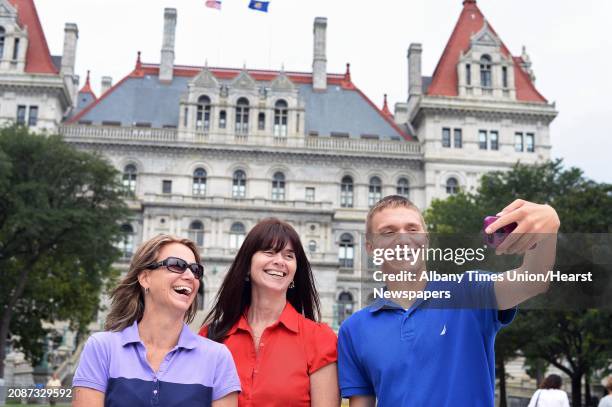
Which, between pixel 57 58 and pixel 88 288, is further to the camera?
pixel 57 58

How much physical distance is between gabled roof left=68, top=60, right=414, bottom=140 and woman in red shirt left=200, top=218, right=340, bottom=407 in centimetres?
4425

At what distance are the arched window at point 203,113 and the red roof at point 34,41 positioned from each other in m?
10.1


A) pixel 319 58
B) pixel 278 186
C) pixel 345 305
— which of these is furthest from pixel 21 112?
pixel 345 305

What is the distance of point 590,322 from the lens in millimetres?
21594

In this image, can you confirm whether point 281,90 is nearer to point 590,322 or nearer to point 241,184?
point 241,184

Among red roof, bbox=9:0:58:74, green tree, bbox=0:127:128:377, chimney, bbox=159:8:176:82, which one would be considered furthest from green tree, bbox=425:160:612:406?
red roof, bbox=9:0:58:74

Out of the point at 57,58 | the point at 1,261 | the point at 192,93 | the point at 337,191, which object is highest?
the point at 57,58

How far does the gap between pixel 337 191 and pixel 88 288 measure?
19604 millimetres

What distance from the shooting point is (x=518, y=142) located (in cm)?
4734

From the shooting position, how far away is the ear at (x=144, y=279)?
4.18 m

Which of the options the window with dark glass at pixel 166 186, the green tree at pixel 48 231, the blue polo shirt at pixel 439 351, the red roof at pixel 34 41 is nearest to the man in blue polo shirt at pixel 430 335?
the blue polo shirt at pixel 439 351

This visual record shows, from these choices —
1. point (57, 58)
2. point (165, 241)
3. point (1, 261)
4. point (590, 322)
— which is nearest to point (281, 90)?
point (57, 58)

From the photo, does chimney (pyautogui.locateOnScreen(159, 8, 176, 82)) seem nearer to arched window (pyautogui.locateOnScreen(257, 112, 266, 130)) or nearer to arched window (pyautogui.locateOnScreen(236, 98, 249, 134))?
arched window (pyautogui.locateOnScreen(236, 98, 249, 134))

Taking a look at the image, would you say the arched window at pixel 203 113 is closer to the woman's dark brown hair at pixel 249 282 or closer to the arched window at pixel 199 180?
the arched window at pixel 199 180
